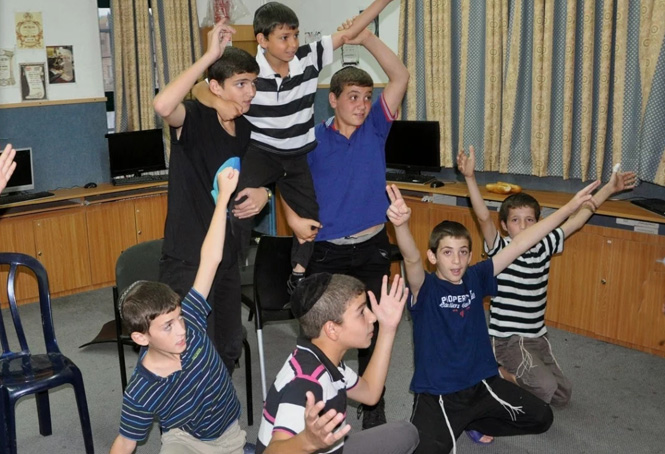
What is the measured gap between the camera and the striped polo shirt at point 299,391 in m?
2.16

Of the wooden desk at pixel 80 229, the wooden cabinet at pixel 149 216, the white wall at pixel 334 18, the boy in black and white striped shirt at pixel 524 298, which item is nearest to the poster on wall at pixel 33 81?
the wooden desk at pixel 80 229

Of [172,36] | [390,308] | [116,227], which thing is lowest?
[116,227]

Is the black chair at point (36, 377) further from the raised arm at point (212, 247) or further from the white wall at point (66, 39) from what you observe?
the white wall at point (66, 39)

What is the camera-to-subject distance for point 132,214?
6.29 metres

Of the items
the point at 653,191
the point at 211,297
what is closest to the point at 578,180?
the point at 653,191

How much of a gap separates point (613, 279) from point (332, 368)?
2933 mm

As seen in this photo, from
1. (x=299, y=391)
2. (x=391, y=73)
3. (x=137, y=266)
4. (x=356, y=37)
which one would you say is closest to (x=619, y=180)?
(x=391, y=73)

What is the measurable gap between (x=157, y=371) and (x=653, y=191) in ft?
12.2

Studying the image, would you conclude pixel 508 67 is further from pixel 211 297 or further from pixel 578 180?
pixel 211 297

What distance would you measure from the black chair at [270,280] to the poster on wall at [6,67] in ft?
11.0

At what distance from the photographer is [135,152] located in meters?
6.46

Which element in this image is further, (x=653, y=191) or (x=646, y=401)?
(x=653, y=191)

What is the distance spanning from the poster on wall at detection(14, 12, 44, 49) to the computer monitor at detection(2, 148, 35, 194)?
87 centimetres

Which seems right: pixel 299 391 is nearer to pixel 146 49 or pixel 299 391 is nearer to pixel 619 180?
pixel 619 180
